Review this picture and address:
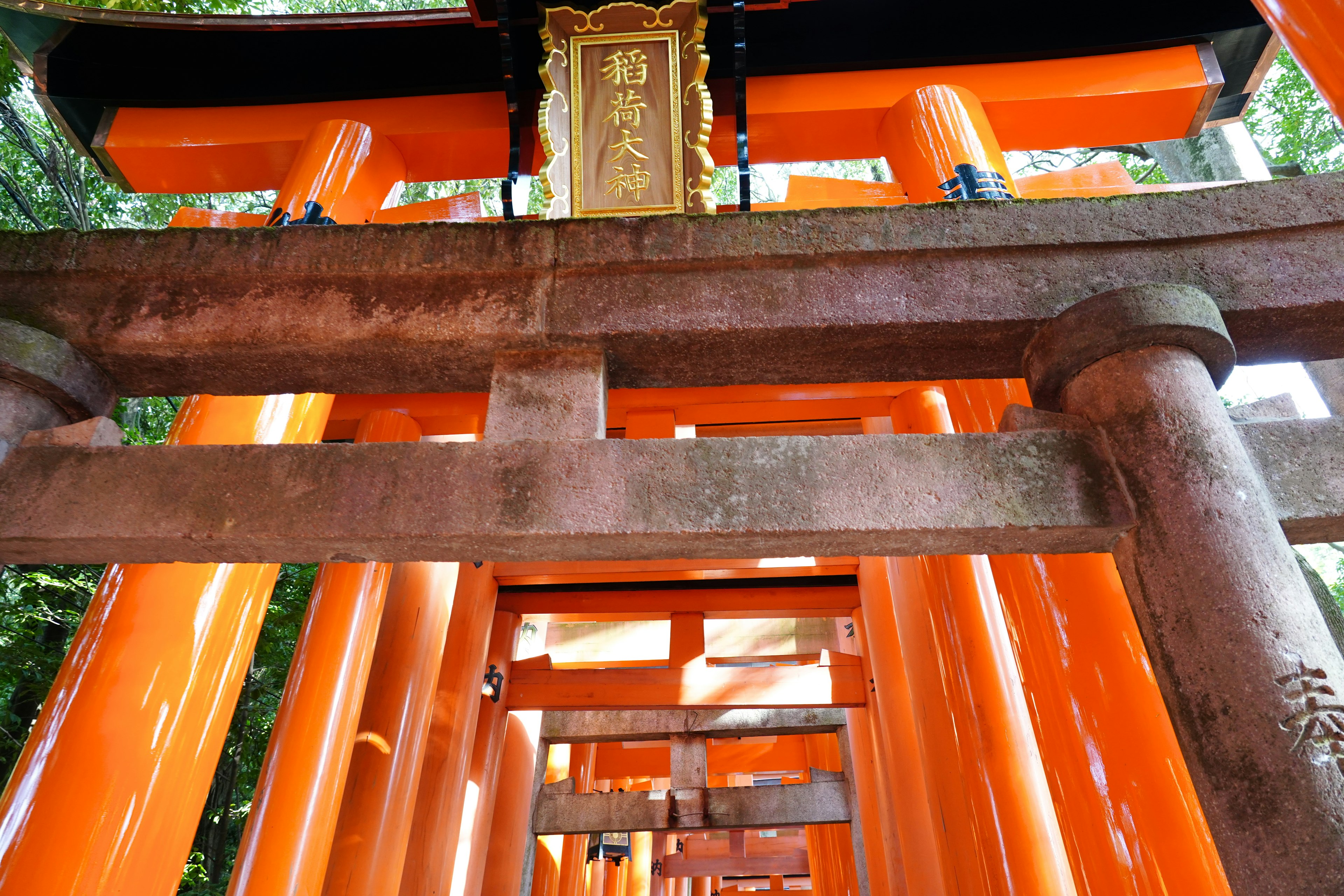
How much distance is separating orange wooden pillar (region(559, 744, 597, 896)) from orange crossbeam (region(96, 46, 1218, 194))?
8712mm

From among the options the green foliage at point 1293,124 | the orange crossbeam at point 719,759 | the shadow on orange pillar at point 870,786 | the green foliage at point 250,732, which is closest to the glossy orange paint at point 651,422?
the shadow on orange pillar at point 870,786

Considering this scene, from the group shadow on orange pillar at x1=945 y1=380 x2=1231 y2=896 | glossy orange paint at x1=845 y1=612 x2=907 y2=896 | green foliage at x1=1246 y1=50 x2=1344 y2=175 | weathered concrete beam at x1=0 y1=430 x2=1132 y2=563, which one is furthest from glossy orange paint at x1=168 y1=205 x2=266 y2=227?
green foliage at x1=1246 y1=50 x2=1344 y2=175

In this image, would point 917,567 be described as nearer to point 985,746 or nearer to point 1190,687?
point 985,746

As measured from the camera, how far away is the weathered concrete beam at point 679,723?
906 centimetres

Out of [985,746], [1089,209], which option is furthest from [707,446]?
[985,746]

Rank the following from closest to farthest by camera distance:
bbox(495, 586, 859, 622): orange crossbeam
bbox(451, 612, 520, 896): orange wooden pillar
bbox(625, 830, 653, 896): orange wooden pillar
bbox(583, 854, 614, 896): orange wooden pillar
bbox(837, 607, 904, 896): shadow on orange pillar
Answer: bbox(451, 612, 520, 896): orange wooden pillar → bbox(837, 607, 904, 896): shadow on orange pillar → bbox(495, 586, 859, 622): orange crossbeam → bbox(583, 854, 614, 896): orange wooden pillar → bbox(625, 830, 653, 896): orange wooden pillar

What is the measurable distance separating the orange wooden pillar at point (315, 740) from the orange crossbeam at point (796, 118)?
7.81ft

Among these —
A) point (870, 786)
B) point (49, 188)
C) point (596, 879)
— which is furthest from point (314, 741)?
point (596, 879)

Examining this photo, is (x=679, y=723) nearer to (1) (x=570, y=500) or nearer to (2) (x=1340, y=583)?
(1) (x=570, y=500)

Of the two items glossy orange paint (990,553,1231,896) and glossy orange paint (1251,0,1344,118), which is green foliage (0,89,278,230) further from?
glossy orange paint (1251,0,1344,118)

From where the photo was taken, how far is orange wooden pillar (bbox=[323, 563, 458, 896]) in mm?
5051

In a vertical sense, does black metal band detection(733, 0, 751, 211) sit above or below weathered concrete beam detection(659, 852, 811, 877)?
above

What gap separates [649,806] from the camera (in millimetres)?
9539

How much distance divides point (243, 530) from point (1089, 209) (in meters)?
2.57
